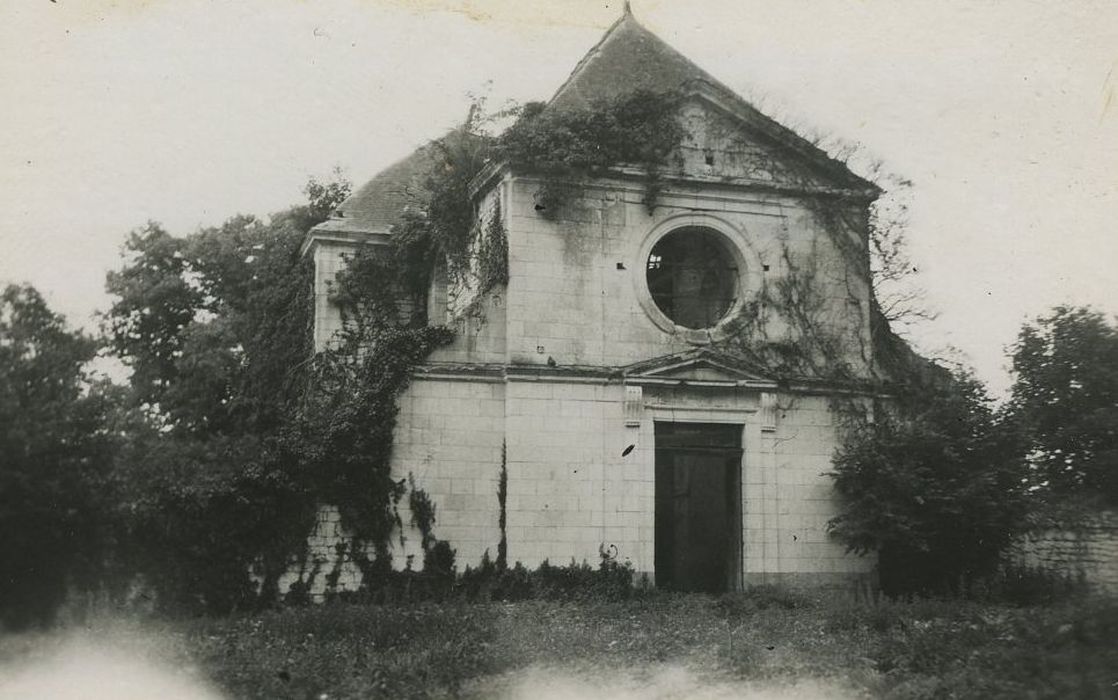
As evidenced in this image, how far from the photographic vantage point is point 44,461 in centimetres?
1087

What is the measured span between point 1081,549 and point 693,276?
7.53m

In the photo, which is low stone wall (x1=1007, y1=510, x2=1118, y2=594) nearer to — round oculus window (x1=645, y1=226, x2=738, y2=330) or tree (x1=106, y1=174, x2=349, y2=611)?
round oculus window (x1=645, y1=226, x2=738, y2=330)

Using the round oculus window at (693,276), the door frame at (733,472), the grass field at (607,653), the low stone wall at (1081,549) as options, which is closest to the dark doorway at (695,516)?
the door frame at (733,472)

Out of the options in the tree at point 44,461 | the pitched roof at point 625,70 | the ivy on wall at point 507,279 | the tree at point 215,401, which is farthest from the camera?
the pitched roof at point 625,70

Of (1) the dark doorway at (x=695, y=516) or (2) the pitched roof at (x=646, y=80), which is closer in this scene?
(1) the dark doorway at (x=695, y=516)

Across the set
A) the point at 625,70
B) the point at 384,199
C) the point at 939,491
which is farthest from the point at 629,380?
the point at 384,199

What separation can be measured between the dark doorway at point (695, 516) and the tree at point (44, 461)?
27.1 feet

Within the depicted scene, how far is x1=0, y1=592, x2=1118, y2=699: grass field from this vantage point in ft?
27.9

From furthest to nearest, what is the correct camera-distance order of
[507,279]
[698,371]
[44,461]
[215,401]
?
1. [215,401]
2. [698,371]
3. [507,279]
4. [44,461]

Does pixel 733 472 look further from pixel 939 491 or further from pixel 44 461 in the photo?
pixel 44 461

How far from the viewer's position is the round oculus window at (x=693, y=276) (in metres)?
15.5

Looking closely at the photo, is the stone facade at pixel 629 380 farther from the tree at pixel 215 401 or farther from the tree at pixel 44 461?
the tree at pixel 44 461

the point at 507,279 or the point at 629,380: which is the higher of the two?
the point at 507,279

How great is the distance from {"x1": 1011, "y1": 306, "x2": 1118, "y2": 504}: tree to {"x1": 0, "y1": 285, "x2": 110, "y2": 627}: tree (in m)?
13.0
